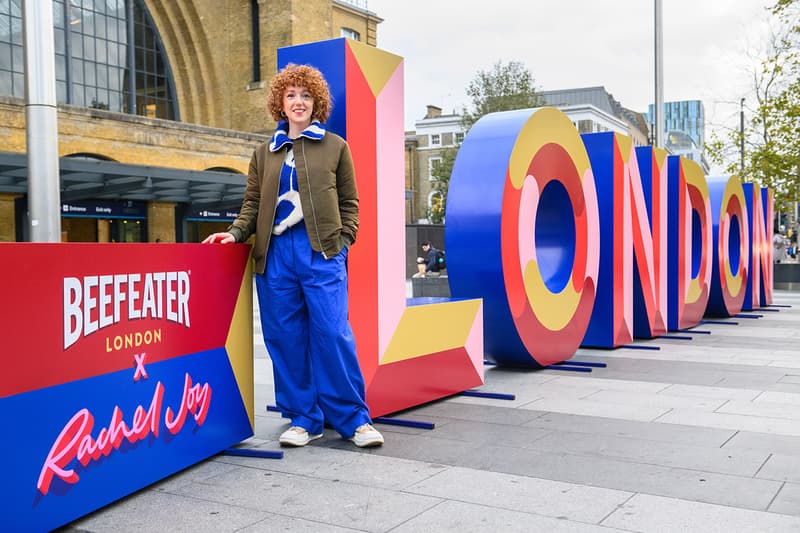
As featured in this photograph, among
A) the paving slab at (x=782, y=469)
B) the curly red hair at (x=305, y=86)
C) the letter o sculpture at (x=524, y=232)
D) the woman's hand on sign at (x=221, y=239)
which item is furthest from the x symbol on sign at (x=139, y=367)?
the letter o sculpture at (x=524, y=232)

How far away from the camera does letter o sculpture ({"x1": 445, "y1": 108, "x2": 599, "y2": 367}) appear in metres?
7.40

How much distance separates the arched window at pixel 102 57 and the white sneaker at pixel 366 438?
2529 centimetres

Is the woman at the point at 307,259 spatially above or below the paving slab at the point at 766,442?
above

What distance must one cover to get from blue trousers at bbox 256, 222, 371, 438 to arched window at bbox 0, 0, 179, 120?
24764 mm

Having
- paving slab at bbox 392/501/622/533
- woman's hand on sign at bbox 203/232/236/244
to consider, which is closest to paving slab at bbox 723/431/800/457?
paving slab at bbox 392/501/622/533

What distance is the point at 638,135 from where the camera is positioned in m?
89.4

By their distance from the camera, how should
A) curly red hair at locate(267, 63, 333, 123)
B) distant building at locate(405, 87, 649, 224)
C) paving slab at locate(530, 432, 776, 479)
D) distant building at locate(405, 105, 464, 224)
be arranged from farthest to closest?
distant building at locate(405, 105, 464, 224) → distant building at locate(405, 87, 649, 224) → curly red hair at locate(267, 63, 333, 123) → paving slab at locate(530, 432, 776, 479)

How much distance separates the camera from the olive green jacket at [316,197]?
4895mm

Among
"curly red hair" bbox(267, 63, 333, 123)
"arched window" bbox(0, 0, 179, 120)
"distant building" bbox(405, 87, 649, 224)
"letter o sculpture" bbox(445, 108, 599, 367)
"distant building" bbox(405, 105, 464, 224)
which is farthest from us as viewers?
"distant building" bbox(405, 105, 464, 224)

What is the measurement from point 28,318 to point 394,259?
285 cm

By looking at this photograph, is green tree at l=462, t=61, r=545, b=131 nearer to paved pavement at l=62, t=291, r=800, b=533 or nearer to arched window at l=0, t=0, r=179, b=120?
arched window at l=0, t=0, r=179, b=120

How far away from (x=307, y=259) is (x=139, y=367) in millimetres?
1244

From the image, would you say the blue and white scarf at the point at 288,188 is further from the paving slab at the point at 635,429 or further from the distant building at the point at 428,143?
the distant building at the point at 428,143

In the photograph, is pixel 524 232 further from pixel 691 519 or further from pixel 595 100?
pixel 595 100
